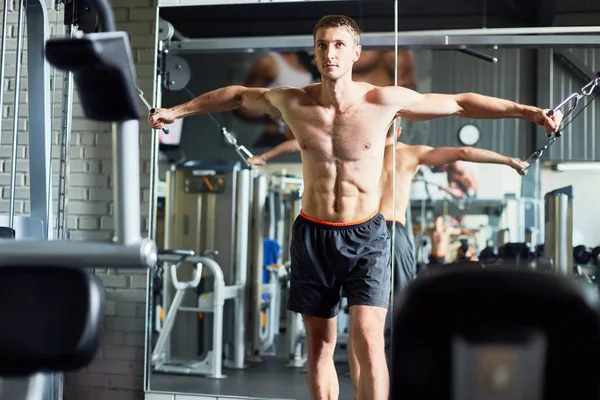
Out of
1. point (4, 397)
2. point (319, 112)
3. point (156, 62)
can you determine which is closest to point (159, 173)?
point (156, 62)

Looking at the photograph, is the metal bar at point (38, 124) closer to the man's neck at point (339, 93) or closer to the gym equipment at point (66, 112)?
the gym equipment at point (66, 112)

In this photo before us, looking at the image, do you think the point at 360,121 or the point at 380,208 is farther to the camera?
the point at 380,208

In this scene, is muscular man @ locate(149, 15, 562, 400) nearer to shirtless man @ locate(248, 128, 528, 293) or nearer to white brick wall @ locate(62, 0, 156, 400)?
shirtless man @ locate(248, 128, 528, 293)

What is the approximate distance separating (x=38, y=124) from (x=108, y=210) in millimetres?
1677

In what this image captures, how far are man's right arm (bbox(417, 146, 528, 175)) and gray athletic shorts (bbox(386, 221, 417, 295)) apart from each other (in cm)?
47

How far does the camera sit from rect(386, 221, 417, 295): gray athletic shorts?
12.2 feet

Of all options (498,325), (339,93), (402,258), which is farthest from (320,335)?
(498,325)

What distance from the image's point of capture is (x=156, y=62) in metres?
4.11

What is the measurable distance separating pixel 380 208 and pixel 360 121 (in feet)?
2.15

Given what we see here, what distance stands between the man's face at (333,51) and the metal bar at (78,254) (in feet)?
7.14

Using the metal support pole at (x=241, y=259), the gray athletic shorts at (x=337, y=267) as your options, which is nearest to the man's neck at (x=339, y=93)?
the gray athletic shorts at (x=337, y=267)

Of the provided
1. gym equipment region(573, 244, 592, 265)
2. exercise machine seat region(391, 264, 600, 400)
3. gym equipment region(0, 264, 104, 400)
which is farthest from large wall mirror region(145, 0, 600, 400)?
exercise machine seat region(391, 264, 600, 400)

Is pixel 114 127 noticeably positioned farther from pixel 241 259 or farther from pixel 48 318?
pixel 241 259

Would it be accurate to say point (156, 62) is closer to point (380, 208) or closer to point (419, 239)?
point (380, 208)
